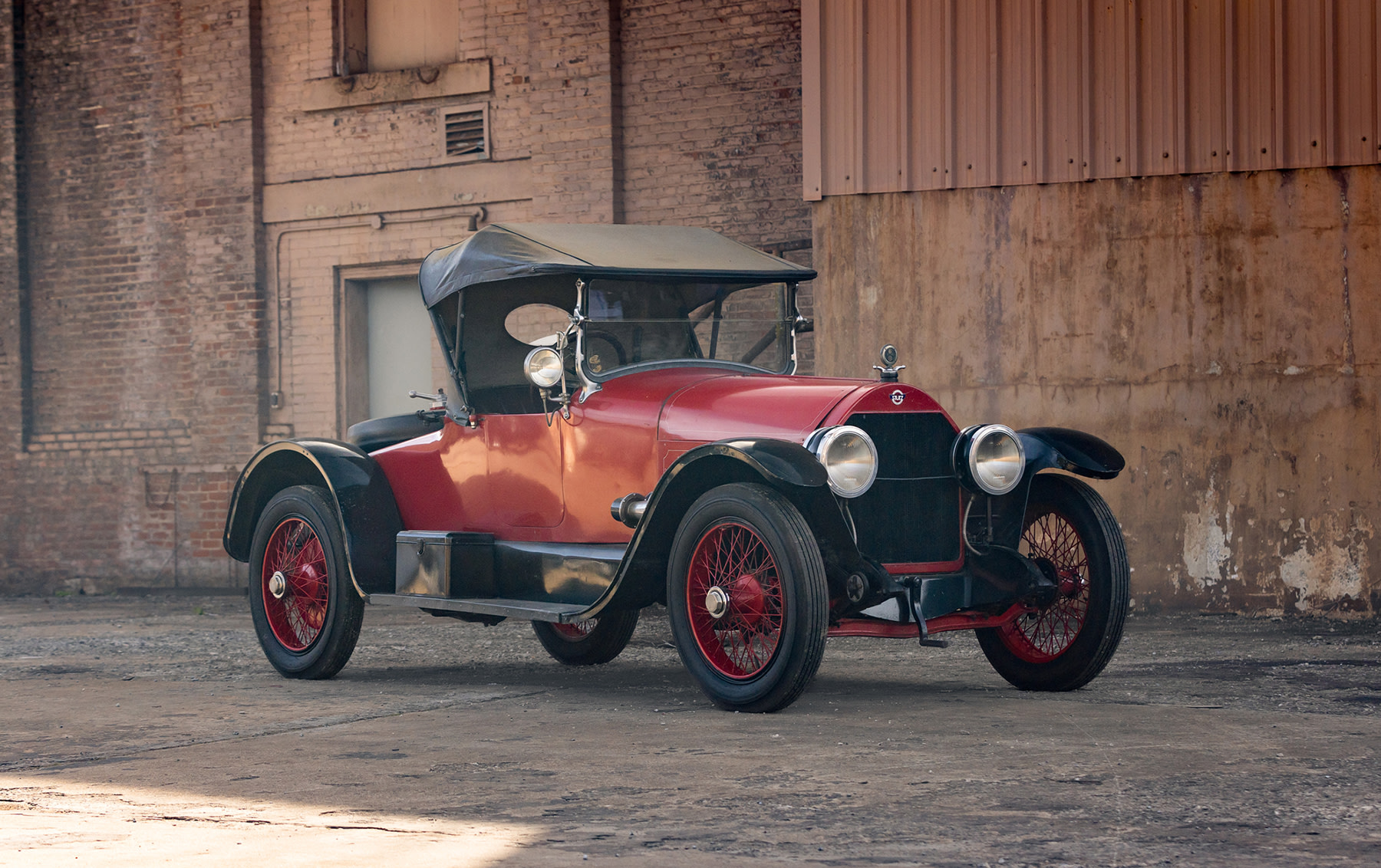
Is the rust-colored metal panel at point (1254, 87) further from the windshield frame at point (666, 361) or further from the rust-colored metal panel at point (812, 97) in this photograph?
the windshield frame at point (666, 361)

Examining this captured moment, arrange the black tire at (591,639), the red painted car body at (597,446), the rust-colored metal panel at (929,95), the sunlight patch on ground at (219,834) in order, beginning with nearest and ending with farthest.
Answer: the sunlight patch on ground at (219,834) → the red painted car body at (597,446) → the black tire at (591,639) → the rust-colored metal panel at (929,95)

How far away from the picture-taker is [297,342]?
45.0 feet

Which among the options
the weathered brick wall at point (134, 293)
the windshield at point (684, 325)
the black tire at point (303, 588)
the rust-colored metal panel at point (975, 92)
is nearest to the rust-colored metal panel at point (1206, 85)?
the rust-colored metal panel at point (975, 92)

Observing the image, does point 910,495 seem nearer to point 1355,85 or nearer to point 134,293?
point 1355,85

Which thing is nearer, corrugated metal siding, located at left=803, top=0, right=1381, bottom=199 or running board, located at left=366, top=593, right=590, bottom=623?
running board, located at left=366, top=593, right=590, bottom=623

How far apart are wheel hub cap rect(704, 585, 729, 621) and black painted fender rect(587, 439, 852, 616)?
0.43 metres

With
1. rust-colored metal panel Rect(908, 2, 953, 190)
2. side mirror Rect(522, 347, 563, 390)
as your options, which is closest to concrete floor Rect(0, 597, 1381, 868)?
side mirror Rect(522, 347, 563, 390)

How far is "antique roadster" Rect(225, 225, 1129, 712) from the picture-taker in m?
5.89

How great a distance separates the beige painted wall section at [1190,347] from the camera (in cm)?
Result: 961

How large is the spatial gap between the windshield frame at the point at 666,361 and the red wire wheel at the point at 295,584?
5.32ft

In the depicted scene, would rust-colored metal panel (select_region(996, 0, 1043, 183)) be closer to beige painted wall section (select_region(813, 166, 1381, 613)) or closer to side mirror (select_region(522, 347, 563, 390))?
beige painted wall section (select_region(813, 166, 1381, 613))

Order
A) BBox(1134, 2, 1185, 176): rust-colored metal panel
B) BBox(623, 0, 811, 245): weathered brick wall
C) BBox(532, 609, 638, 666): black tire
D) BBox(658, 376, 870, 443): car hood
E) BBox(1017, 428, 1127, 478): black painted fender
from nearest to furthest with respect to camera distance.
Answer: BBox(658, 376, 870, 443): car hood
BBox(1017, 428, 1127, 478): black painted fender
BBox(532, 609, 638, 666): black tire
BBox(1134, 2, 1185, 176): rust-colored metal panel
BBox(623, 0, 811, 245): weathered brick wall

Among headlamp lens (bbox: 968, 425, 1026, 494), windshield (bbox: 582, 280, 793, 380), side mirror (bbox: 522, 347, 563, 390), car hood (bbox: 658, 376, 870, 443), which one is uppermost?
windshield (bbox: 582, 280, 793, 380)

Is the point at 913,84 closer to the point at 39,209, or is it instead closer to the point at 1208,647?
the point at 1208,647
